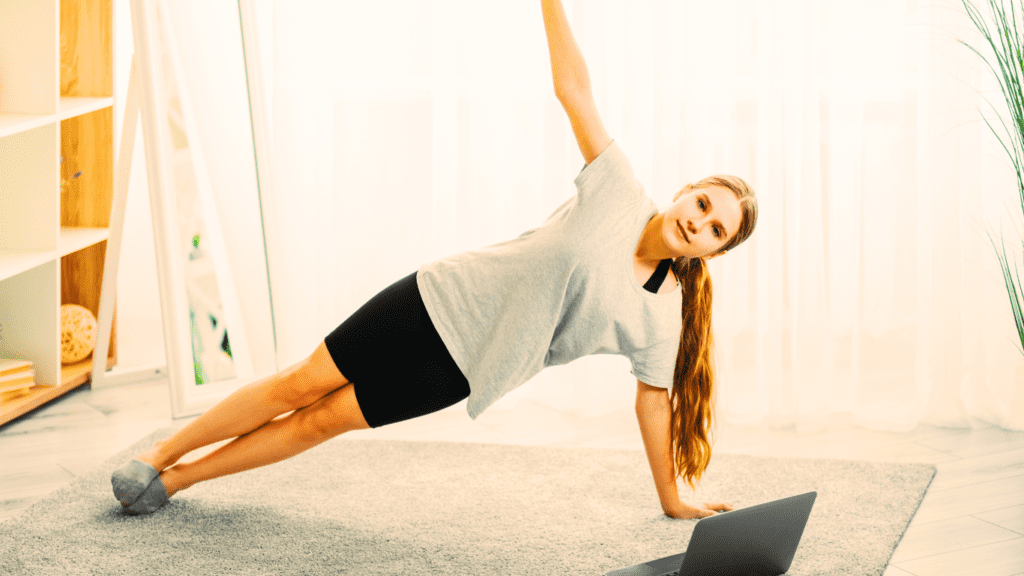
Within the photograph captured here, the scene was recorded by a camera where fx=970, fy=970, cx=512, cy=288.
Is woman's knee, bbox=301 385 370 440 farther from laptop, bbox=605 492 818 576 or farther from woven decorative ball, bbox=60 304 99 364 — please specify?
woven decorative ball, bbox=60 304 99 364

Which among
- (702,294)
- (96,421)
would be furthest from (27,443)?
(702,294)

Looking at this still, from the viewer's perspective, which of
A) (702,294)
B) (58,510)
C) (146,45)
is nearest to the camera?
(702,294)

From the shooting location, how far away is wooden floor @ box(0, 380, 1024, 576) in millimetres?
1957

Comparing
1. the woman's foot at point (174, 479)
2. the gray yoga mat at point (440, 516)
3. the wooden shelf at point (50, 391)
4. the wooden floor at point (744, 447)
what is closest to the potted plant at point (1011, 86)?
the wooden floor at point (744, 447)

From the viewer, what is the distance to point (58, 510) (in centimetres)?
208

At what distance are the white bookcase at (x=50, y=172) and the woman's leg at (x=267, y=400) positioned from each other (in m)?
0.97

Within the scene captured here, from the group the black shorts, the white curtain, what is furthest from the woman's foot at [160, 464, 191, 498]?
the white curtain

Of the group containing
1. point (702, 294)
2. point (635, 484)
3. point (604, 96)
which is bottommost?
point (635, 484)

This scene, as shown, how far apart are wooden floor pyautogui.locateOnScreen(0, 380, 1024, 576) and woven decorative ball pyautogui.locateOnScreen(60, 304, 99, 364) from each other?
141 mm

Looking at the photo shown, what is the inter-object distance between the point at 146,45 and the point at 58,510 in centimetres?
130

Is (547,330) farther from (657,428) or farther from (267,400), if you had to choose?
(267,400)

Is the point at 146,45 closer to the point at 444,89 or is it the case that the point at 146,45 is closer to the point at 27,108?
the point at 27,108

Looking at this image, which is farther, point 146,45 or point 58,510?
point 146,45

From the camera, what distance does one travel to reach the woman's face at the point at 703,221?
67.7 inches
